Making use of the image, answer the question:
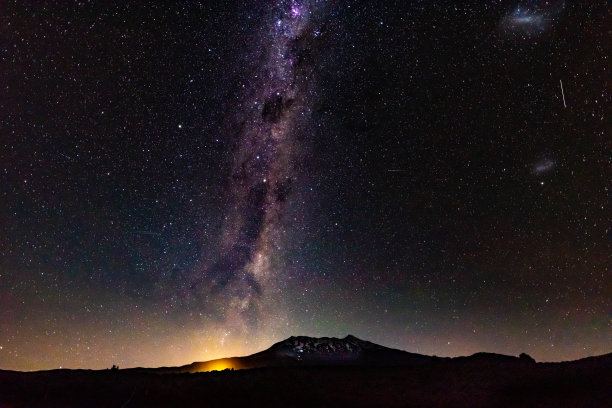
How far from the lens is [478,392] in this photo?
19812 millimetres

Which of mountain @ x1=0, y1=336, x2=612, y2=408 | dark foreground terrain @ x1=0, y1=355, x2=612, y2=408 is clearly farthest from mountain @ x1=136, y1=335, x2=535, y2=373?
dark foreground terrain @ x1=0, y1=355, x2=612, y2=408

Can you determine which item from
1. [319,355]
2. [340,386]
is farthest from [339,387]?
[319,355]

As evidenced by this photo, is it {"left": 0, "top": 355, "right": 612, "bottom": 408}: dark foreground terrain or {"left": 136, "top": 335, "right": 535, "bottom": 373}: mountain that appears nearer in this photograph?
{"left": 0, "top": 355, "right": 612, "bottom": 408}: dark foreground terrain

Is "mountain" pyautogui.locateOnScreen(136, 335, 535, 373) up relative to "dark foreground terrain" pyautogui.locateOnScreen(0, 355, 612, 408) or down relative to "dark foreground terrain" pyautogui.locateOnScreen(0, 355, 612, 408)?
up

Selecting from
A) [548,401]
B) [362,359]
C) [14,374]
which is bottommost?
[548,401]

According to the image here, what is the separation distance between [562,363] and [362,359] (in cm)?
2381

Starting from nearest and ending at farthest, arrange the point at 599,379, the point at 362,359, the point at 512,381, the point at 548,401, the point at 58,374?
1. the point at 548,401
2. the point at 599,379
3. the point at 512,381
4. the point at 58,374
5. the point at 362,359

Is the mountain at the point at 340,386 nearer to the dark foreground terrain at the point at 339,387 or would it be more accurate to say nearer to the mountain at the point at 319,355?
the dark foreground terrain at the point at 339,387

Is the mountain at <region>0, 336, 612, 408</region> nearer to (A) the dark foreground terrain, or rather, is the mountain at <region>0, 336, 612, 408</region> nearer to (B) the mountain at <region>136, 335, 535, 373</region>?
(A) the dark foreground terrain

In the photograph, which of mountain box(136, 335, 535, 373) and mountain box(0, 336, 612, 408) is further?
mountain box(136, 335, 535, 373)

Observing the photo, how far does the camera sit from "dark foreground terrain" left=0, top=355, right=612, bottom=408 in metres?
18.4

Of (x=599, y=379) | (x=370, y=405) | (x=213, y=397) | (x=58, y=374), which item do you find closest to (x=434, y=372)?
(x=370, y=405)

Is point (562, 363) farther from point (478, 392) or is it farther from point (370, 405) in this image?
point (370, 405)

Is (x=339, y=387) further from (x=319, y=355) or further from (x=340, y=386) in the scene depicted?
(x=319, y=355)
